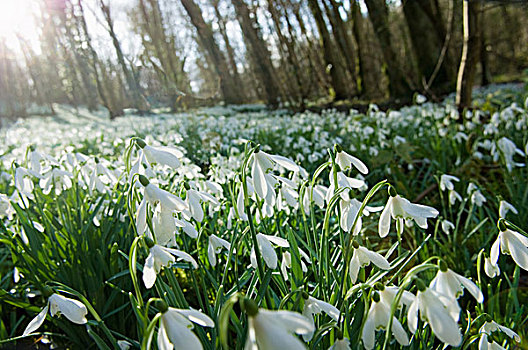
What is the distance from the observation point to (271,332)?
1.82ft

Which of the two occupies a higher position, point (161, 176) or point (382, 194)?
point (161, 176)

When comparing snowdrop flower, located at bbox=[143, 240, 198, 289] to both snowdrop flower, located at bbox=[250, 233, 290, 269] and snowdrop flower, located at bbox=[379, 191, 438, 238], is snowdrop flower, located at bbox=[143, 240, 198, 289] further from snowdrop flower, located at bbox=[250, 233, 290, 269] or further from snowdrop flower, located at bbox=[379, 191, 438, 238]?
snowdrop flower, located at bbox=[379, 191, 438, 238]

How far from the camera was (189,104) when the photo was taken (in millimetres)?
12203

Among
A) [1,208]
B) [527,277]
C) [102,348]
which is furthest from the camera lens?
[527,277]

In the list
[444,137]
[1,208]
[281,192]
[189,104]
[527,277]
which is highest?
[189,104]

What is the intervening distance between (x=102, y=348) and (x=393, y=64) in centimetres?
969

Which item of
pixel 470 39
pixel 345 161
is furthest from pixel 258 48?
pixel 345 161

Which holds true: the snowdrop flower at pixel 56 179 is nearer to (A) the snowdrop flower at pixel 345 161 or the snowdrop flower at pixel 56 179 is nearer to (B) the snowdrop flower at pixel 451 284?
(A) the snowdrop flower at pixel 345 161

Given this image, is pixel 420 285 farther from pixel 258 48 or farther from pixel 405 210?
pixel 258 48

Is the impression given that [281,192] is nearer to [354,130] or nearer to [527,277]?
[527,277]

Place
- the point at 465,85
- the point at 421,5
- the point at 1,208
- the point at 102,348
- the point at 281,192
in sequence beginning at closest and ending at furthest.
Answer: the point at 102,348
the point at 281,192
the point at 1,208
the point at 465,85
the point at 421,5

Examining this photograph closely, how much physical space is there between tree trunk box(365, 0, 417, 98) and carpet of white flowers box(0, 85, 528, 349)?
19.9 feet

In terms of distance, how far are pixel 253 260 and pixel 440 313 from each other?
0.52m

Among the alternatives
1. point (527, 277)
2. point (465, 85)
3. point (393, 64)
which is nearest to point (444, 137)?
point (465, 85)
